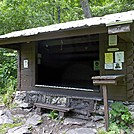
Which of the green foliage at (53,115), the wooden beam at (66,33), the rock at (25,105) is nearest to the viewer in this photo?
the wooden beam at (66,33)

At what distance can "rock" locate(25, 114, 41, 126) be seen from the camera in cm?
400

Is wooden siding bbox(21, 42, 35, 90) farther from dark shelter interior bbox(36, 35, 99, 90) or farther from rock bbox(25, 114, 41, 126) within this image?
rock bbox(25, 114, 41, 126)

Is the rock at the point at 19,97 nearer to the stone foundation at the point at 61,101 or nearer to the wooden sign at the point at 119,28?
the stone foundation at the point at 61,101

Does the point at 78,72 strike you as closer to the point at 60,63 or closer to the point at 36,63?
the point at 60,63

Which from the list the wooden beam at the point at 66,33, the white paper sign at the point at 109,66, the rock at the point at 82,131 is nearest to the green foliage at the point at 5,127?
the rock at the point at 82,131

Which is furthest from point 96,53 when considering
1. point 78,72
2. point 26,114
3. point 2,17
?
point 2,17

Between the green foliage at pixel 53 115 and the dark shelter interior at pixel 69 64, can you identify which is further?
the dark shelter interior at pixel 69 64

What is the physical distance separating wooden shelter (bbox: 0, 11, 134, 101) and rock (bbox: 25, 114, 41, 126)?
0.84 m

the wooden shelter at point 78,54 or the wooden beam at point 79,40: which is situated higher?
the wooden beam at point 79,40

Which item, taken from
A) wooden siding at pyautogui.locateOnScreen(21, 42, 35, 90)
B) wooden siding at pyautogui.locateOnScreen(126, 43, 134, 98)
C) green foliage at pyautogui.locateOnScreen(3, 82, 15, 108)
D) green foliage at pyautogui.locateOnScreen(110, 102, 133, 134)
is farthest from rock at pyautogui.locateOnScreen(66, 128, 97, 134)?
green foliage at pyautogui.locateOnScreen(3, 82, 15, 108)

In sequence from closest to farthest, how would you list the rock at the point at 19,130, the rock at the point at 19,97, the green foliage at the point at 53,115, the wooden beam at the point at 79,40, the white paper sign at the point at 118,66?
the rock at the point at 19,130 → the white paper sign at the point at 118,66 → the green foliage at the point at 53,115 → the wooden beam at the point at 79,40 → the rock at the point at 19,97

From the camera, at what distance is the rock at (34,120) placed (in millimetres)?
4000

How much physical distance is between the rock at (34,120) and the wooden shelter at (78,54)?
0.84m

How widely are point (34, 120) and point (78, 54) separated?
408 cm
